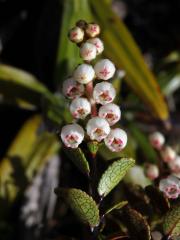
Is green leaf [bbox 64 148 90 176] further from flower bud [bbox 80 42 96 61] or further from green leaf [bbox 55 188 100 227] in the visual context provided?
flower bud [bbox 80 42 96 61]

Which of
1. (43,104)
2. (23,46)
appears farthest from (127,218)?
(23,46)

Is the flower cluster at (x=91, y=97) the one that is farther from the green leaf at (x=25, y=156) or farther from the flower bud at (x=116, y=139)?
the green leaf at (x=25, y=156)

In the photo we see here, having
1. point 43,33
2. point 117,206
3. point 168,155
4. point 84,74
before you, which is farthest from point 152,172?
point 43,33

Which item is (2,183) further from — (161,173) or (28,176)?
(161,173)

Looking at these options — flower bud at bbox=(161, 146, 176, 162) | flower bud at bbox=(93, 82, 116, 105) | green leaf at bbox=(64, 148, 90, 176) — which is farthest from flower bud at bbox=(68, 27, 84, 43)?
flower bud at bbox=(161, 146, 176, 162)

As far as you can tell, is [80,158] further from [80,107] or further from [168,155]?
[168,155]

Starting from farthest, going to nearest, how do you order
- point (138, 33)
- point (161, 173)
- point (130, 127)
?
point (138, 33) → point (130, 127) → point (161, 173)
